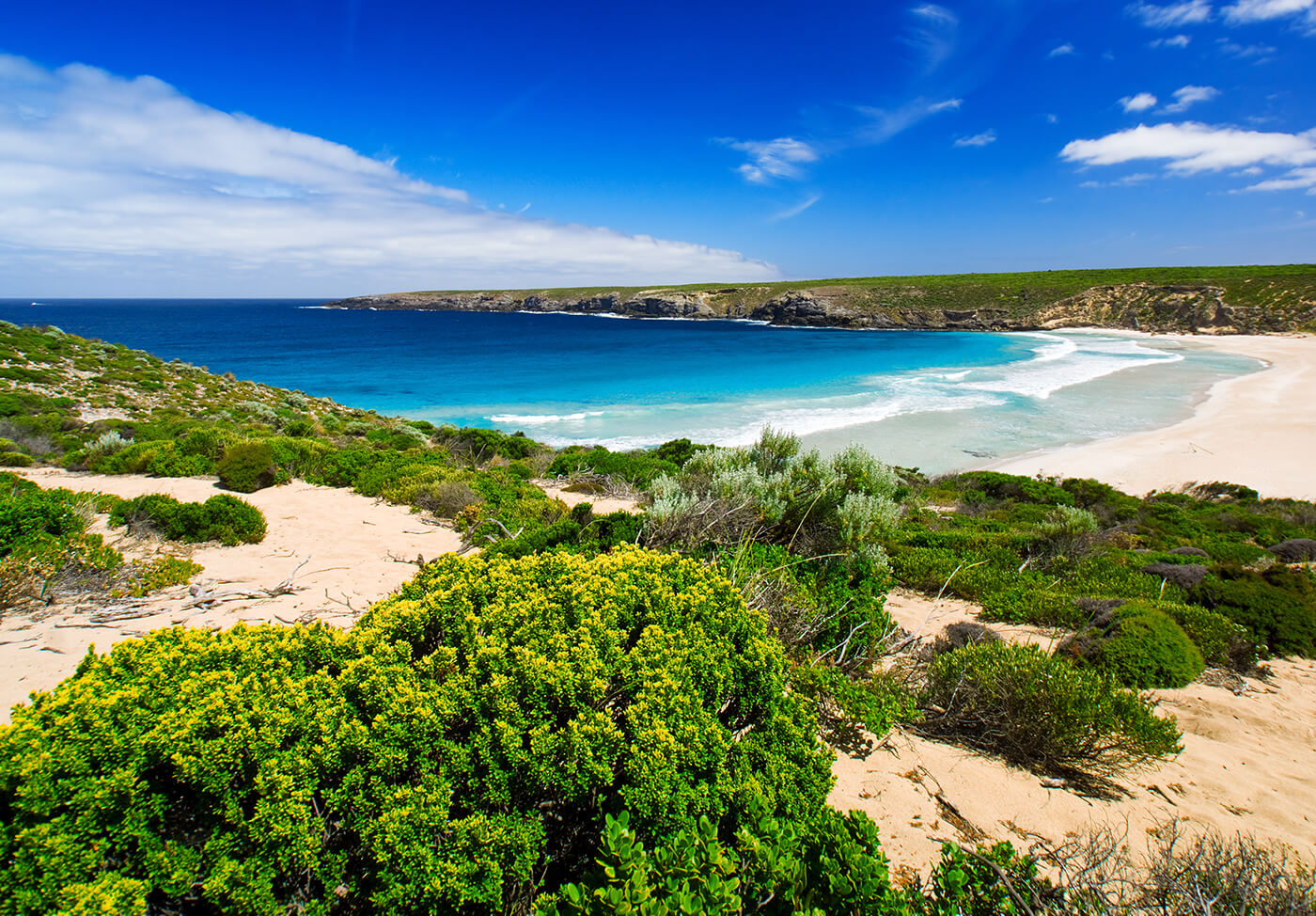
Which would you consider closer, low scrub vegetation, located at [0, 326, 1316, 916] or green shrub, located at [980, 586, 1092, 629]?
low scrub vegetation, located at [0, 326, 1316, 916]

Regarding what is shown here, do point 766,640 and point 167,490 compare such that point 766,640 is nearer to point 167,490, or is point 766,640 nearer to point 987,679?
point 987,679

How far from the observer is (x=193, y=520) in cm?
655

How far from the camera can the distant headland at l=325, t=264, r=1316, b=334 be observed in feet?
217

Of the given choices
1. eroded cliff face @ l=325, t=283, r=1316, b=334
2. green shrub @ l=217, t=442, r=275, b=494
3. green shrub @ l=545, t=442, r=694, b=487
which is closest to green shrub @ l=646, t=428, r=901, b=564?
green shrub @ l=545, t=442, r=694, b=487

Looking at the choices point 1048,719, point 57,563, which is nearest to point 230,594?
point 57,563

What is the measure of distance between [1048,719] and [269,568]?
7404 mm

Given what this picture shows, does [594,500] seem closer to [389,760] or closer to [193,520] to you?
[193,520]

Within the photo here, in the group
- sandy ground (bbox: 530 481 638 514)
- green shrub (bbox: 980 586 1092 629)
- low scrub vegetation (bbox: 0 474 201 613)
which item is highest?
low scrub vegetation (bbox: 0 474 201 613)

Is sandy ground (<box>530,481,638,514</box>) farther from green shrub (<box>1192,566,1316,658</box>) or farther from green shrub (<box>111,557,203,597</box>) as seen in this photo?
green shrub (<box>1192,566,1316,658</box>)

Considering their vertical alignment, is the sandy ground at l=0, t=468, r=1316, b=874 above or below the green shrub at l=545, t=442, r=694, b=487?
above

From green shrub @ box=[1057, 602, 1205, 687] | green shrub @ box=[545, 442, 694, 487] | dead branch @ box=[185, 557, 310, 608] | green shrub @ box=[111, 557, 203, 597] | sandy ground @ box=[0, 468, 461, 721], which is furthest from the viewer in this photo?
green shrub @ box=[545, 442, 694, 487]

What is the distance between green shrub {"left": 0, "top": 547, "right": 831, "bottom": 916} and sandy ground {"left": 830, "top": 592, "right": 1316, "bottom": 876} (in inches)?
Result: 37.3

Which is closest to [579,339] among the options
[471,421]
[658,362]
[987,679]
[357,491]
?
[658,362]

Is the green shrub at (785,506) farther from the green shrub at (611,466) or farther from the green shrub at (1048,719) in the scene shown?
the green shrub at (611,466)
